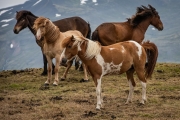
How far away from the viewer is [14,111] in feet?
33.4

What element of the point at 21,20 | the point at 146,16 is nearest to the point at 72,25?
the point at 21,20

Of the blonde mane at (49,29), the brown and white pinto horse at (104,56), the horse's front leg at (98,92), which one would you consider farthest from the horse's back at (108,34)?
the horse's front leg at (98,92)

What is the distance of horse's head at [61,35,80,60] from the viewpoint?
9.66 metres

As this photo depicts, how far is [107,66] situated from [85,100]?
1.99 meters

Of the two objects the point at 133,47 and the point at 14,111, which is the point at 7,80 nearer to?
the point at 14,111

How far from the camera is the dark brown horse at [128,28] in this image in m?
17.8

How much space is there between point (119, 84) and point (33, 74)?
22.3 feet

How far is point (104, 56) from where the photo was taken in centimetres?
1012

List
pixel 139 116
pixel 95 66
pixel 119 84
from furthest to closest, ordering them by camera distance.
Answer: pixel 119 84
pixel 95 66
pixel 139 116

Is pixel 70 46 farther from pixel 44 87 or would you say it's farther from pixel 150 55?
pixel 44 87

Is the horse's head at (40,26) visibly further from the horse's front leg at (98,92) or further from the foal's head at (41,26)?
the horse's front leg at (98,92)

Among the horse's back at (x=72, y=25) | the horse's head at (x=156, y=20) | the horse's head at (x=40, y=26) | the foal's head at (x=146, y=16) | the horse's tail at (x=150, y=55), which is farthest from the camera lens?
the horse's back at (x=72, y=25)

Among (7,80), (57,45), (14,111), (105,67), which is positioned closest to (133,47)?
(105,67)

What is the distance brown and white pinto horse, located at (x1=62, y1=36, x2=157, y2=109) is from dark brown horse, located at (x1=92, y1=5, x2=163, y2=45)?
6925 millimetres
